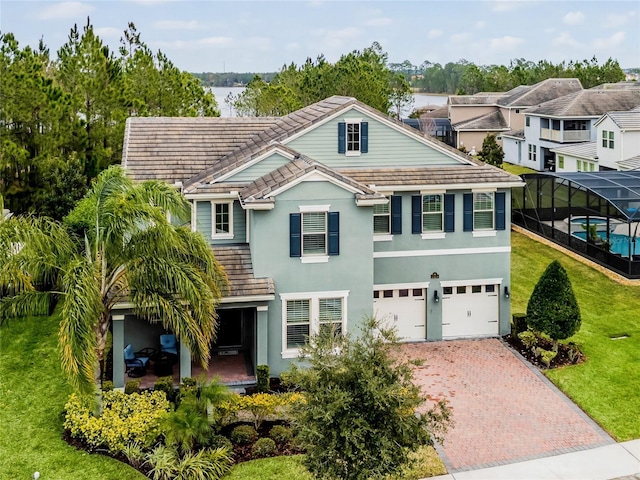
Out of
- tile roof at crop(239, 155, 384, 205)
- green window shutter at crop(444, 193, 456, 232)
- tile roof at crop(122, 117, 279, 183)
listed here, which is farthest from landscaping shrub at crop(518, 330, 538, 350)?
tile roof at crop(122, 117, 279, 183)

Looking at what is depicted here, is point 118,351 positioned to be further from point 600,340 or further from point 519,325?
point 600,340

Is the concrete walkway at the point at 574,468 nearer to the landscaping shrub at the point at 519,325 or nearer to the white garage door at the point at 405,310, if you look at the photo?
the landscaping shrub at the point at 519,325

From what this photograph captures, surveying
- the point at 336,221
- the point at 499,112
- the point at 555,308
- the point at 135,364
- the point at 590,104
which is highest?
the point at 499,112

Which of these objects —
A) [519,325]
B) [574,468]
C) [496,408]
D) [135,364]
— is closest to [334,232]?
[496,408]

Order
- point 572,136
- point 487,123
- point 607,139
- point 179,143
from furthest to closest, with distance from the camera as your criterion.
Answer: point 487,123
point 572,136
point 607,139
point 179,143

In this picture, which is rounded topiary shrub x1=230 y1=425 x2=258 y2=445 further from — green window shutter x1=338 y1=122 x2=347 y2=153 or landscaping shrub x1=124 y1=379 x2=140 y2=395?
green window shutter x1=338 y1=122 x2=347 y2=153

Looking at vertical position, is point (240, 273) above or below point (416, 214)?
below
